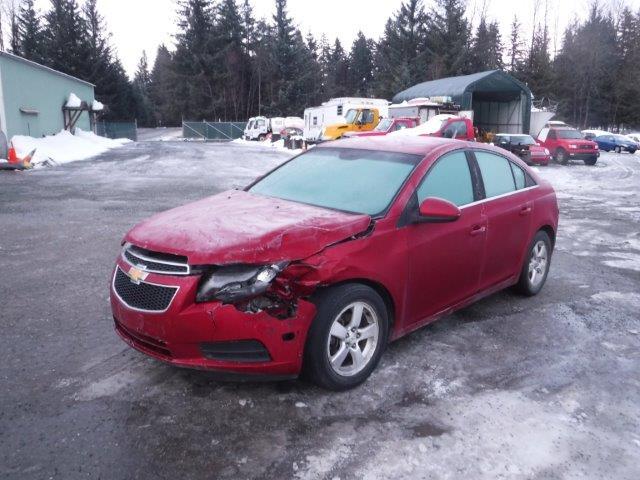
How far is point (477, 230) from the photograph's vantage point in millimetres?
4387

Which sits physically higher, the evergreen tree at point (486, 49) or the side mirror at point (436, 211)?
the evergreen tree at point (486, 49)

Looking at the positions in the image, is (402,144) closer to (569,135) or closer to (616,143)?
(569,135)

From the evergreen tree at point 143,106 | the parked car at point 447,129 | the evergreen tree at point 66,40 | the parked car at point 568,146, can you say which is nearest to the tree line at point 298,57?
the evergreen tree at point 66,40

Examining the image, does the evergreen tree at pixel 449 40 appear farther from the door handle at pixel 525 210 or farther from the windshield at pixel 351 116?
the door handle at pixel 525 210

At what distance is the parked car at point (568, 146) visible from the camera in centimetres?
2420

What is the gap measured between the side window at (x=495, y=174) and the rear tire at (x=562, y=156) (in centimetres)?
2169

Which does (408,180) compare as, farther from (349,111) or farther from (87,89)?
(87,89)

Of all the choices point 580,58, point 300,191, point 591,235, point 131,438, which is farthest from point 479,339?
point 580,58

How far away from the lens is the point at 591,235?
9.02m

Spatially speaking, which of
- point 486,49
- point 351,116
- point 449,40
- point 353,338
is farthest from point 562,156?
point 486,49

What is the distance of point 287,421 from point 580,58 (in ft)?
207

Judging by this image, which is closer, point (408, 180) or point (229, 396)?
point (229, 396)

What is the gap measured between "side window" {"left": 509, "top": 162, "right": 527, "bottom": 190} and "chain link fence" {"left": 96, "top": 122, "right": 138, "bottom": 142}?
44396mm

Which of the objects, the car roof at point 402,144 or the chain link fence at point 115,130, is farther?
the chain link fence at point 115,130
